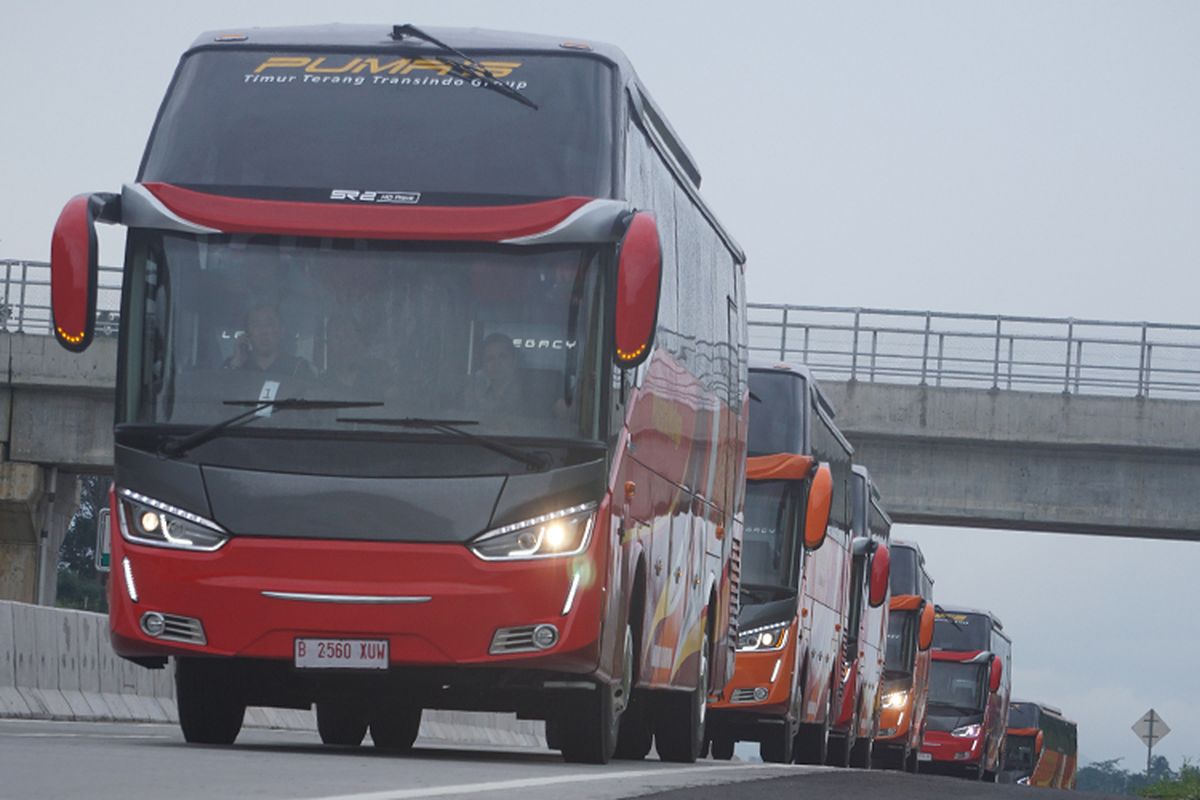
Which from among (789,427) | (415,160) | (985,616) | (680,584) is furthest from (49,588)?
(415,160)

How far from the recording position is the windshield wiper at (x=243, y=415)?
1304 cm

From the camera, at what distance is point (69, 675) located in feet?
65.2

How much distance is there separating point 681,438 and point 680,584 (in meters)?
1.00

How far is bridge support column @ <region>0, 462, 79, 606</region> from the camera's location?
143ft

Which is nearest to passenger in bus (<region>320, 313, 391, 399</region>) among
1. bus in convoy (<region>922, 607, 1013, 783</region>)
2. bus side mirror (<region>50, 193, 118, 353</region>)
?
bus side mirror (<region>50, 193, 118, 353</region>)

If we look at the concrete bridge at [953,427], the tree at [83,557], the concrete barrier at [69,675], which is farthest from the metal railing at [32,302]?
the tree at [83,557]

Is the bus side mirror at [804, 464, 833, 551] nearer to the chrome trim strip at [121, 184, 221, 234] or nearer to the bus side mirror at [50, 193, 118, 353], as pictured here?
the chrome trim strip at [121, 184, 221, 234]

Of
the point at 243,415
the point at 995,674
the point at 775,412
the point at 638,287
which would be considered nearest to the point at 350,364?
the point at 243,415

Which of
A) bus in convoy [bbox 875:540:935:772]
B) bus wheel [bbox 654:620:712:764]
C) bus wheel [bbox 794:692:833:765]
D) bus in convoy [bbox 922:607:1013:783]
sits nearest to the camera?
bus wheel [bbox 654:620:712:764]

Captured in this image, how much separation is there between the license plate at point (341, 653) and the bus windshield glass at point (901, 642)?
29.2 m

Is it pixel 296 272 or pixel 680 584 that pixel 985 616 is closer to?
pixel 680 584

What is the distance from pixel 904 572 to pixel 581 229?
30837 mm

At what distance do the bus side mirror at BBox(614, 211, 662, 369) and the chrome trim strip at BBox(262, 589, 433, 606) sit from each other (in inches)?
65.1

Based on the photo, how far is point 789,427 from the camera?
25.3m
